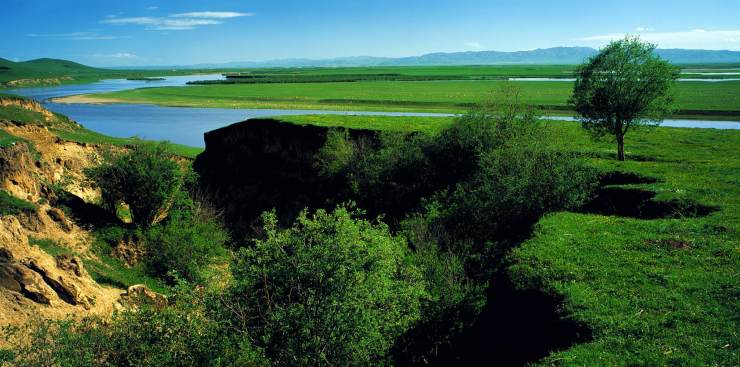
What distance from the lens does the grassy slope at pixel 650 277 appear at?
472 inches

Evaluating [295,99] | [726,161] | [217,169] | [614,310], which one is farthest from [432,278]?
[295,99]

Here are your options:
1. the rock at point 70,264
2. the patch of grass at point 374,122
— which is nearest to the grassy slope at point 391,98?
the patch of grass at point 374,122

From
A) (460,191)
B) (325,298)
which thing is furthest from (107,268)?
(460,191)

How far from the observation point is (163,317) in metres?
16.5

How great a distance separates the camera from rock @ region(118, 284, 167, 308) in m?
25.4

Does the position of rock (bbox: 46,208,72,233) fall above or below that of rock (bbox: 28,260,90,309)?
above

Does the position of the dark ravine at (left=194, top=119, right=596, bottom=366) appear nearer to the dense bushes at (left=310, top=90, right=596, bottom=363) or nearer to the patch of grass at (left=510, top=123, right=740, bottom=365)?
the dense bushes at (left=310, top=90, right=596, bottom=363)

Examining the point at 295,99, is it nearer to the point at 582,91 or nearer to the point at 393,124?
the point at 393,124

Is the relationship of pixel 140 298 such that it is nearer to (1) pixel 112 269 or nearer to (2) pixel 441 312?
(1) pixel 112 269

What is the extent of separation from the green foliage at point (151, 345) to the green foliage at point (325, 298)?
881 mm

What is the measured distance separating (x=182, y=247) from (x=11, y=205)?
10.0 metres

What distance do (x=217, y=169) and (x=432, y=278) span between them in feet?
135

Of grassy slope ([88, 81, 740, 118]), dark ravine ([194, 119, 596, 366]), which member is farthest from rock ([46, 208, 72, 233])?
grassy slope ([88, 81, 740, 118])

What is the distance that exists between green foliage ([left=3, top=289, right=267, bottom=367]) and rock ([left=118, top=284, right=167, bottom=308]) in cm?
885
